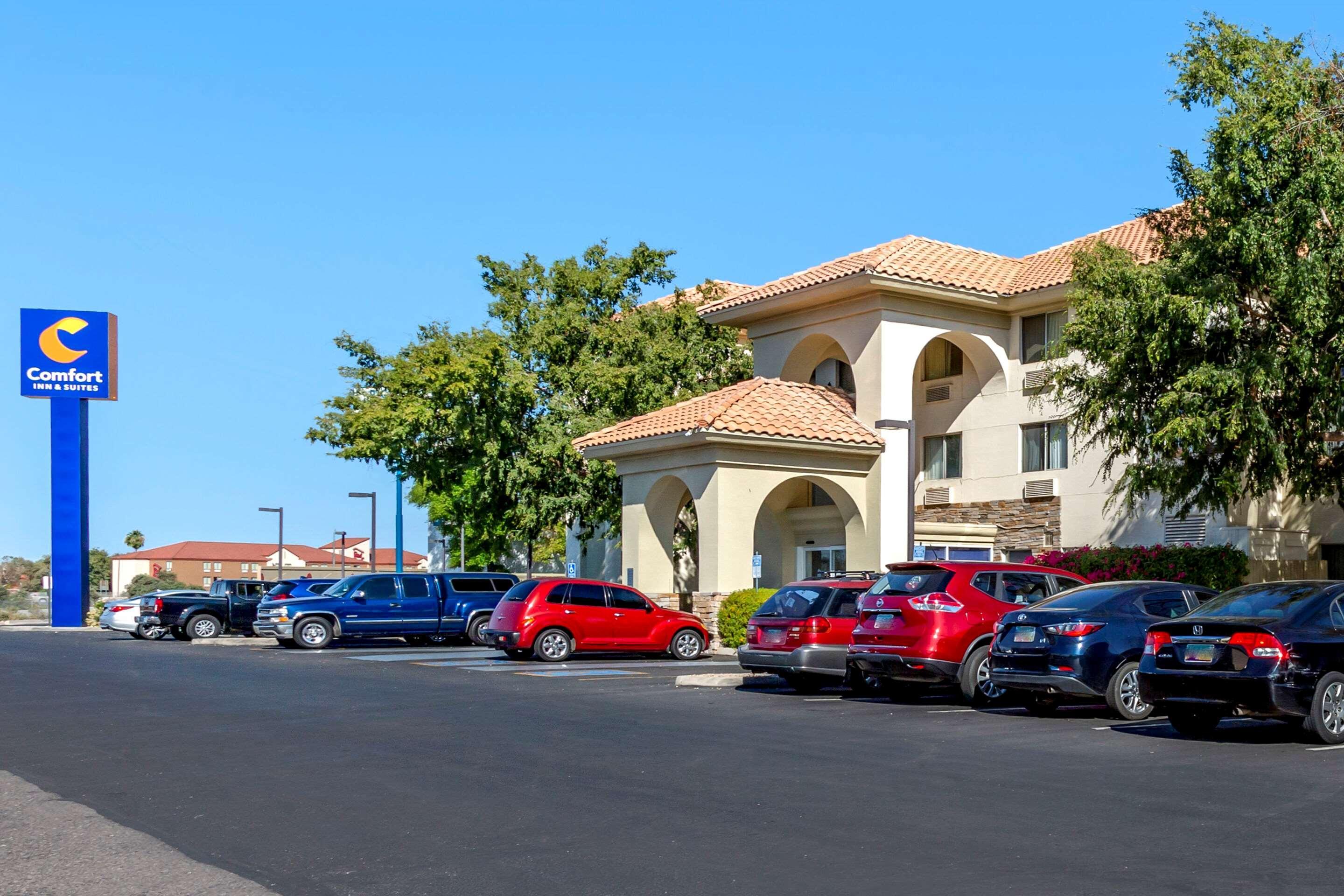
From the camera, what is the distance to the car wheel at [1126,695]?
1463 cm

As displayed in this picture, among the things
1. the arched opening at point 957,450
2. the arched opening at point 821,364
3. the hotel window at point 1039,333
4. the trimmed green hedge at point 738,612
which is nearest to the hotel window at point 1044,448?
the arched opening at point 957,450

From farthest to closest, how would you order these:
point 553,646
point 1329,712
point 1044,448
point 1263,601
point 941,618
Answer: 1. point 1044,448
2. point 553,646
3. point 941,618
4. point 1263,601
5. point 1329,712

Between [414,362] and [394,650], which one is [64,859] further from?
[414,362]

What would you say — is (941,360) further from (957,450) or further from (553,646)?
(553,646)

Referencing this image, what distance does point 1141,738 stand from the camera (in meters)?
13.2

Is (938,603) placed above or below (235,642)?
above

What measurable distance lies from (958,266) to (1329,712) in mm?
22098

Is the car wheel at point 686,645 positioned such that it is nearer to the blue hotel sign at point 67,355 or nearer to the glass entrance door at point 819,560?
the glass entrance door at point 819,560

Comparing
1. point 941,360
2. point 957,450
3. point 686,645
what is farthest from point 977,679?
point 941,360

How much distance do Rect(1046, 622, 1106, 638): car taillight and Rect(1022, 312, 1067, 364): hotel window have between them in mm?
17616

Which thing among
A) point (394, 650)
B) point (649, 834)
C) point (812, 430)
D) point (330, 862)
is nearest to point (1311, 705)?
point (649, 834)

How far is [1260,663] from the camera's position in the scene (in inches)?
487

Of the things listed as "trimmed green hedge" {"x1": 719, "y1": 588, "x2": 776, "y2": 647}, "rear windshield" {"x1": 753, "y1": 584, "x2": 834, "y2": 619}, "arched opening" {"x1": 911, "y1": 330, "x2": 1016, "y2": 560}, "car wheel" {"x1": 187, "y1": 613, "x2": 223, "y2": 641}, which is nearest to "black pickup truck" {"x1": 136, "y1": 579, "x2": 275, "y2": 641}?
"car wheel" {"x1": 187, "y1": 613, "x2": 223, "y2": 641}

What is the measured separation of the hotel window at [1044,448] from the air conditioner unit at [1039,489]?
1.19 feet
